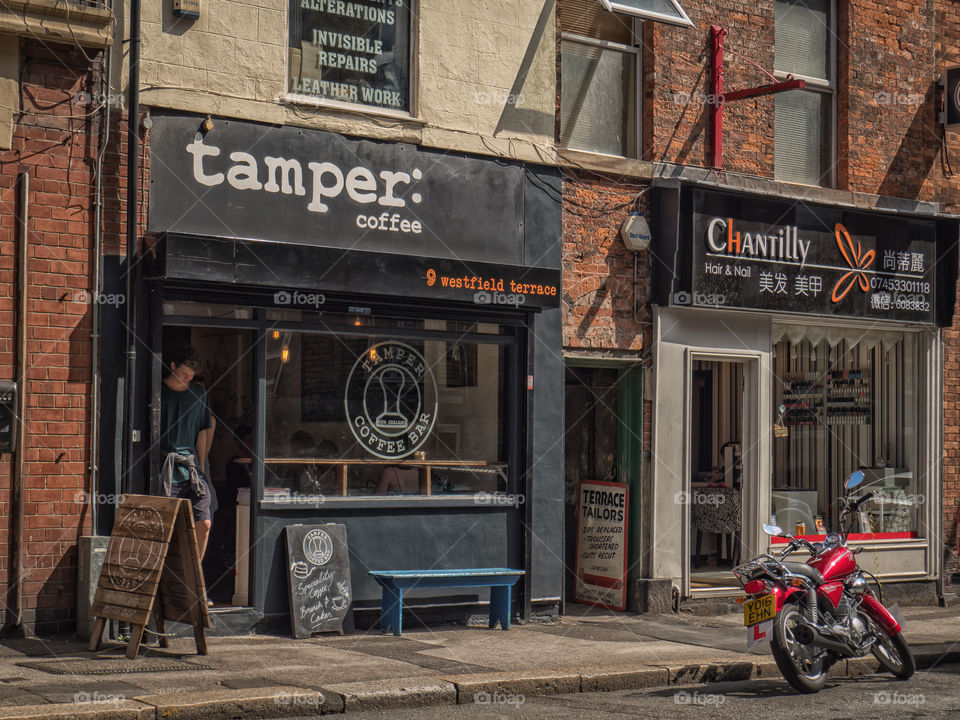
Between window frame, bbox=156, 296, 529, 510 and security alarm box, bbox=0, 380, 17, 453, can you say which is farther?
window frame, bbox=156, 296, 529, 510

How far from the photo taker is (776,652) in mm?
8734

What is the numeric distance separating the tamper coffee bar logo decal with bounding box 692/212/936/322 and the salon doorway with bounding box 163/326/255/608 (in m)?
4.56

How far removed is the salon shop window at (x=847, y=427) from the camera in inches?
551

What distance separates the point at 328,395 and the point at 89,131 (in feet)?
9.74

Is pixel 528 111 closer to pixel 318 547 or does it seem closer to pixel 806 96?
pixel 806 96

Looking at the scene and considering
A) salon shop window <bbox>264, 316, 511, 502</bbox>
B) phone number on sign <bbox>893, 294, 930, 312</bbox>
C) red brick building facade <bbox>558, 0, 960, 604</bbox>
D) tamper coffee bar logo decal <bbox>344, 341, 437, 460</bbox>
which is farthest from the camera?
phone number on sign <bbox>893, 294, 930, 312</bbox>

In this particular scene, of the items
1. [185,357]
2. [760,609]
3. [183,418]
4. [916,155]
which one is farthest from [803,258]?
[183,418]

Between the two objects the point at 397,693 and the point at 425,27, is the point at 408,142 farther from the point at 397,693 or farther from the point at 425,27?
the point at 397,693

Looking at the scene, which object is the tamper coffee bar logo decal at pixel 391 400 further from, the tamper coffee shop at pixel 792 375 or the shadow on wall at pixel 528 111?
the tamper coffee shop at pixel 792 375

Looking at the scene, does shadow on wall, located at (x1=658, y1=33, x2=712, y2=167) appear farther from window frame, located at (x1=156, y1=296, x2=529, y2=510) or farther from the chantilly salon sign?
window frame, located at (x1=156, y1=296, x2=529, y2=510)

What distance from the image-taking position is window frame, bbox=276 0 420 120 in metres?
10.8

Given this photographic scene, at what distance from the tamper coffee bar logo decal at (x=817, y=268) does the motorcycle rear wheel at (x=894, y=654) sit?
433cm

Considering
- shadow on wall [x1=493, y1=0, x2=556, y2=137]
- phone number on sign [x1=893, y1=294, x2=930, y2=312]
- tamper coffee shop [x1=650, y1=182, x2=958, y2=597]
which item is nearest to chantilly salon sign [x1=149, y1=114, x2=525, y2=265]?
shadow on wall [x1=493, y1=0, x2=556, y2=137]

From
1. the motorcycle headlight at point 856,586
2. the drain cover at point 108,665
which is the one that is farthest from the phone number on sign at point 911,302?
the drain cover at point 108,665
